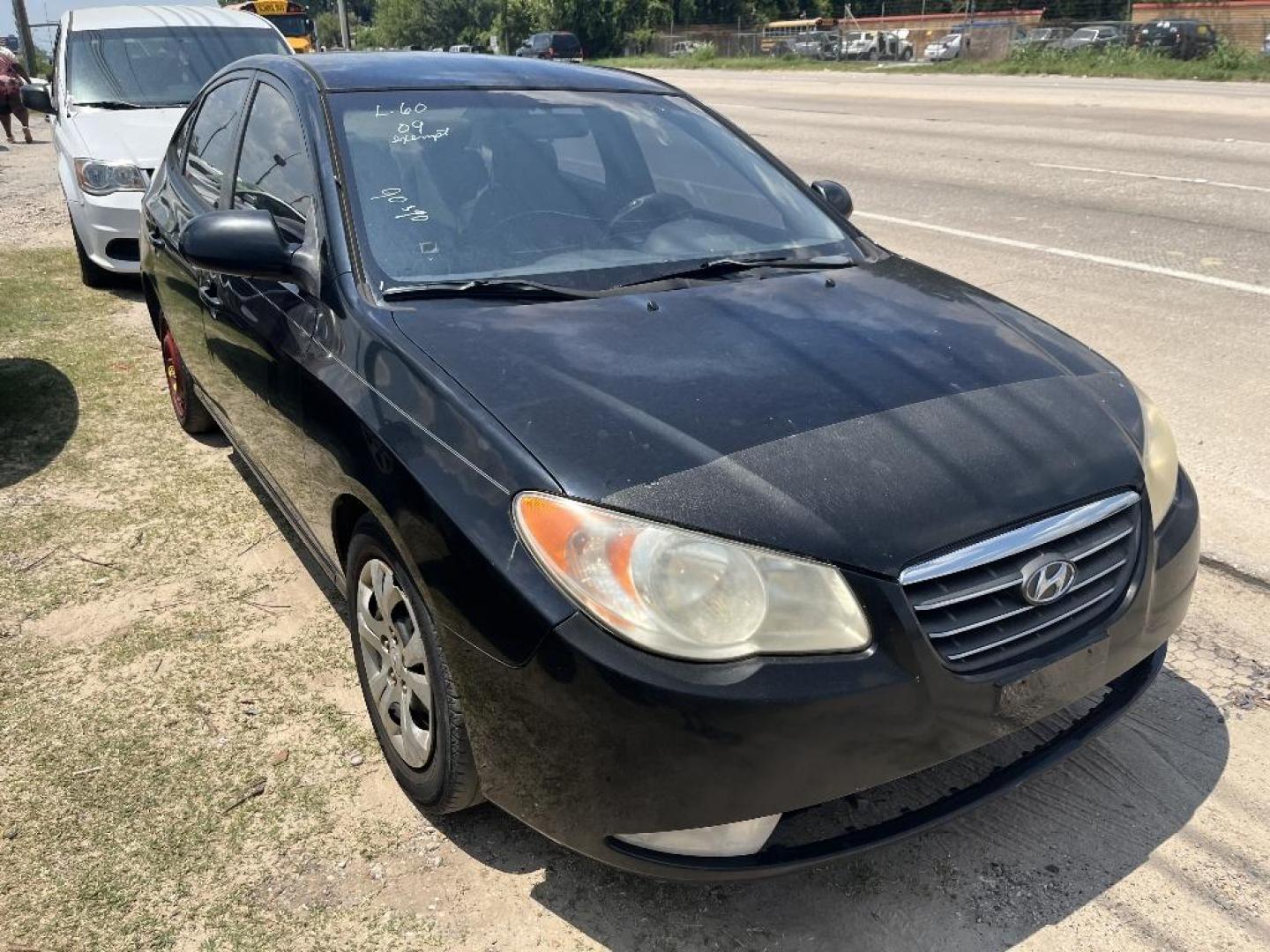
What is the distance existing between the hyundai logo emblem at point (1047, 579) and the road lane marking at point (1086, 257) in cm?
569

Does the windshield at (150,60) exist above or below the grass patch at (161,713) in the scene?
above

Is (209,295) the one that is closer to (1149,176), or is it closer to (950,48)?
(1149,176)

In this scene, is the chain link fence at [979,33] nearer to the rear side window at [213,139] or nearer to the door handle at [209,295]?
the rear side window at [213,139]

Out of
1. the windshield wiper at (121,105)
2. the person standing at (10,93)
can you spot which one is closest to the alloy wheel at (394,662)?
the windshield wiper at (121,105)

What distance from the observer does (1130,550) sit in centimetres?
241

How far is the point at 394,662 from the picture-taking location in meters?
2.65

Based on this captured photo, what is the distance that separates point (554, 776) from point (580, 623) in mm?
326

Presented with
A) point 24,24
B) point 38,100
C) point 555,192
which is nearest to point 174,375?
point 555,192

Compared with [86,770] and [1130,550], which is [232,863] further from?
[1130,550]

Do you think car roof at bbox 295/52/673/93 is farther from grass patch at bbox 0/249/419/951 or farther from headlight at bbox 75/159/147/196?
headlight at bbox 75/159/147/196

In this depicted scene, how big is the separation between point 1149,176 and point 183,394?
33.9ft

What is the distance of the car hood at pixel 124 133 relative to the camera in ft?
23.8

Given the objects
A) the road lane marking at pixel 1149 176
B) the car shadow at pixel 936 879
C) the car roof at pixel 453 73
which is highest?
the car roof at pixel 453 73

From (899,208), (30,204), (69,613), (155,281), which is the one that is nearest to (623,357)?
(69,613)
